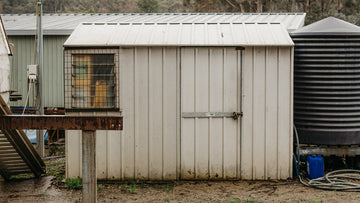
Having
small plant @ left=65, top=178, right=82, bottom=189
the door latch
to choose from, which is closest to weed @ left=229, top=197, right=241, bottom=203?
the door latch

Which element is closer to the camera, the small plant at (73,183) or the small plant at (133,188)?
the small plant at (133,188)

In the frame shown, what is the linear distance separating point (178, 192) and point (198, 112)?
1351mm

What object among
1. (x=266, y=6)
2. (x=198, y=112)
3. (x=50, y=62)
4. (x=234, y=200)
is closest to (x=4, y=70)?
(x=198, y=112)

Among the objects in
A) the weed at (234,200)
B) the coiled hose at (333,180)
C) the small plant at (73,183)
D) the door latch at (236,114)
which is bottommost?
the weed at (234,200)

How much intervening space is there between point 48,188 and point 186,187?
2.22 meters

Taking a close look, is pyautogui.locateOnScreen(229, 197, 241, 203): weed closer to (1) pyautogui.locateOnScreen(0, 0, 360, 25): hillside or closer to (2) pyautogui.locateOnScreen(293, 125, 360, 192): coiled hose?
(2) pyautogui.locateOnScreen(293, 125, 360, 192): coiled hose

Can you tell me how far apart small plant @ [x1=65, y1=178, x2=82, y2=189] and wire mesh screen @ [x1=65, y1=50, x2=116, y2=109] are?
47.8 inches

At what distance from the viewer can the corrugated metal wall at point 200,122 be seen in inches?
278

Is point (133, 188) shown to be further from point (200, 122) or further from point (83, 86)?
point (83, 86)

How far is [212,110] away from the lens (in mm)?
7102

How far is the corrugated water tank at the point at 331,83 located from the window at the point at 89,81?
3.30m

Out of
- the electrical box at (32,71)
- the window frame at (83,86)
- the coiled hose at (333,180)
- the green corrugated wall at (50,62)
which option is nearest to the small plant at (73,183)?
the window frame at (83,86)

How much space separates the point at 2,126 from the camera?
5.07 m

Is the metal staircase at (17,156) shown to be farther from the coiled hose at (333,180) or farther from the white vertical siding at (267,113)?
the coiled hose at (333,180)
